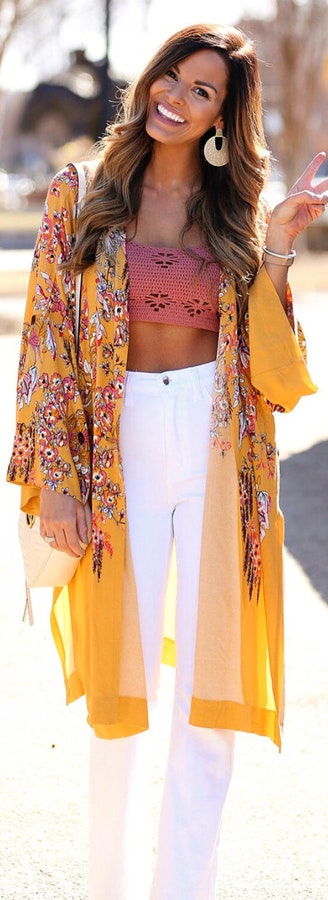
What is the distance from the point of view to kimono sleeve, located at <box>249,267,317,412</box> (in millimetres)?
3111

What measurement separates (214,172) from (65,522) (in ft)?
3.16

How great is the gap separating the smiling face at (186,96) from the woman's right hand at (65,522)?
880 millimetres

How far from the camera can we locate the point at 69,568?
126 inches

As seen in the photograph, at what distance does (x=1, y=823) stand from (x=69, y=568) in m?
1.13

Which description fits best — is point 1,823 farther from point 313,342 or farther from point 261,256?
point 313,342

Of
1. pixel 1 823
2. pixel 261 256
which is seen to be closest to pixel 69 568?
pixel 261 256

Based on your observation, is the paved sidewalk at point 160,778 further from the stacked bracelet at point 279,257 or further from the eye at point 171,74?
the eye at point 171,74

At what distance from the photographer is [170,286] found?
3.09m

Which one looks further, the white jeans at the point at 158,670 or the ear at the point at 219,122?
the ear at the point at 219,122

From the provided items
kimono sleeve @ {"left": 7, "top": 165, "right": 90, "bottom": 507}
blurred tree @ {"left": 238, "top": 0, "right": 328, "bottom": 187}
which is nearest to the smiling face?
kimono sleeve @ {"left": 7, "top": 165, "right": 90, "bottom": 507}

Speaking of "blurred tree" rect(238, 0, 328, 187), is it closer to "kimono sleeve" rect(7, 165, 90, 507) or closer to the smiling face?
the smiling face

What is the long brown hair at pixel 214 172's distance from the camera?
3.13m

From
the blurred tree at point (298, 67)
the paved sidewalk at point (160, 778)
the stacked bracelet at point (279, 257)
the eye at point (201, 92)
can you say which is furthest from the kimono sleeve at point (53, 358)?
the blurred tree at point (298, 67)

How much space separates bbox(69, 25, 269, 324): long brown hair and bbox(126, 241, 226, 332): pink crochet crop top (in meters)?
0.06
